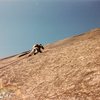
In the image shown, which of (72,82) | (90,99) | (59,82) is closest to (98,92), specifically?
(90,99)

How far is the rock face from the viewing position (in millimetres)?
20141

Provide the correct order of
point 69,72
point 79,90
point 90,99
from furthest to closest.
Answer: point 69,72 → point 79,90 → point 90,99

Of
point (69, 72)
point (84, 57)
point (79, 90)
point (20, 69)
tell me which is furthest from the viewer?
point (20, 69)

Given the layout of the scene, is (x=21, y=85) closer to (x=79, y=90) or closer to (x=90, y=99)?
(x=79, y=90)

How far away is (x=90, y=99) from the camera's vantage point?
18.1m

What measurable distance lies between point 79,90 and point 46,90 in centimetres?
358

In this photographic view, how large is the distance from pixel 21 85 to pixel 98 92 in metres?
9.40

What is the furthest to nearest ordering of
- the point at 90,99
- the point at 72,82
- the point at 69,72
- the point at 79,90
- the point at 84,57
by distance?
the point at 84,57 → the point at 69,72 → the point at 72,82 → the point at 79,90 → the point at 90,99

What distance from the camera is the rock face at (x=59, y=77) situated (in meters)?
20.1

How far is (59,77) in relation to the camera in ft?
77.4

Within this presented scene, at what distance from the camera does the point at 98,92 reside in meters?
18.6

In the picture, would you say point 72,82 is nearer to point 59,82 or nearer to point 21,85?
point 59,82

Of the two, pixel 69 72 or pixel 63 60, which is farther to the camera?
pixel 63 60

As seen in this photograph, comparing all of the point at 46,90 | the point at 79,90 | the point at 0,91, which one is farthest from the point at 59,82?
the point at 0,91
